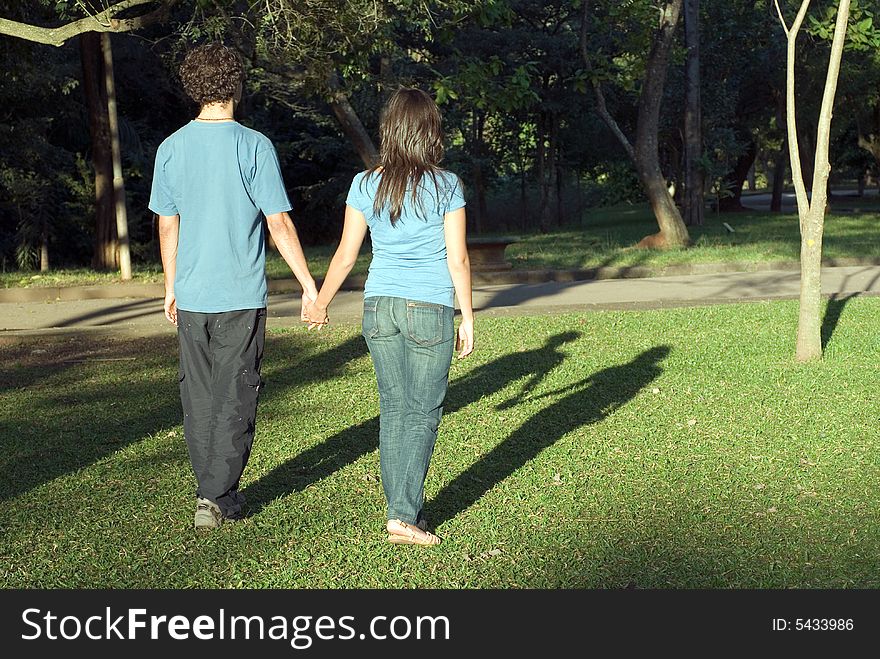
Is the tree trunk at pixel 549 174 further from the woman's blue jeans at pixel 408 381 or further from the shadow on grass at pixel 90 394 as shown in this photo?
the woman's blue jeans at pixel 408 381

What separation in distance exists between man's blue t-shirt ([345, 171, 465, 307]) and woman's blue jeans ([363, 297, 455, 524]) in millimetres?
56

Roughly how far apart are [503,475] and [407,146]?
7.13 feet

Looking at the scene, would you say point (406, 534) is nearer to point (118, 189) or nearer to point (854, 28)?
point (854, 28)

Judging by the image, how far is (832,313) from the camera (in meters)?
11.9

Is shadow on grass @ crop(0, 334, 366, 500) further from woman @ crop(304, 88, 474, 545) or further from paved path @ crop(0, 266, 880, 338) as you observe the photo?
woman @ crop(304, 88, 474, 545)

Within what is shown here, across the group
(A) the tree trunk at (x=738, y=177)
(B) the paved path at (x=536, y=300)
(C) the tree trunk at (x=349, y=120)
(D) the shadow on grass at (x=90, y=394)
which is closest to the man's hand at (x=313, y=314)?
(D) the shadow on grass at (x=90, y=394)

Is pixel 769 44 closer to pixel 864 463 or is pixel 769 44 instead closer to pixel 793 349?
pixel 793 349

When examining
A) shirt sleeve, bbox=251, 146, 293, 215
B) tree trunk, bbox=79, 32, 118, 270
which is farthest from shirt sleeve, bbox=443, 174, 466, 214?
tree trunk, bbox=79, 32, 118, 270

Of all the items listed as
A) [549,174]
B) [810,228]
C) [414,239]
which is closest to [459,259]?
[414,239]

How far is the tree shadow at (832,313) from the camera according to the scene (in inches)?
415

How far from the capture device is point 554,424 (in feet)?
23.7

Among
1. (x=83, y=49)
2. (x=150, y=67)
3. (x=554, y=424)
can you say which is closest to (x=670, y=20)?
(x=83, y=49)

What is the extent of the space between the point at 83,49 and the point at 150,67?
9942mm

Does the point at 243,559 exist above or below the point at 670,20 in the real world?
below
